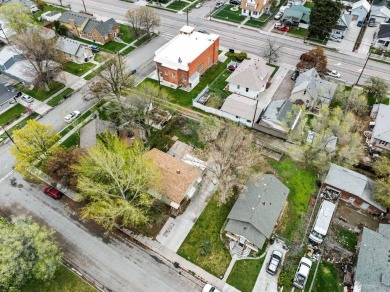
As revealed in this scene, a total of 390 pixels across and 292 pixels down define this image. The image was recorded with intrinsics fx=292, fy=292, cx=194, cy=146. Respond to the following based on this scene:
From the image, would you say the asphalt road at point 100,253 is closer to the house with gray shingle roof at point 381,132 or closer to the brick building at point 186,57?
the brick building at point 186,57

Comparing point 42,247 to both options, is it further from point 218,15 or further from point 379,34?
point 379,34

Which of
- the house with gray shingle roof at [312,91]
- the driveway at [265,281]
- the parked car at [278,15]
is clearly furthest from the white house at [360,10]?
the driveway at [265,281]

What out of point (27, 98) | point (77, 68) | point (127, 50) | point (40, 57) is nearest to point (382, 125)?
point (127, 50)

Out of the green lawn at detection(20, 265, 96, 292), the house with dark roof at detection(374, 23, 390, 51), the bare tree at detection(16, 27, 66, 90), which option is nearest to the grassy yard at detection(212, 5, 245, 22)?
the house with dark roof at detection(374, 23, 390, 51)

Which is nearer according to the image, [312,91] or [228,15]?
[312,91]

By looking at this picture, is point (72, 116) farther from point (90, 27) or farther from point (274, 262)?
point (274, 262)

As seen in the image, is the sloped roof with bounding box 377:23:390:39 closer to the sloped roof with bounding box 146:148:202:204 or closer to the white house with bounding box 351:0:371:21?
the white house with bounding box 351:0:371:21

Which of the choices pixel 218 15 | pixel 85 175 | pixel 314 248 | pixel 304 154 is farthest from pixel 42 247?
pixel 218 15
